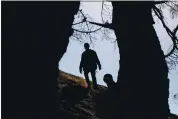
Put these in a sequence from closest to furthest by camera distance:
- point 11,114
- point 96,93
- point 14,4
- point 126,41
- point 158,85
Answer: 1. point 11,114
2. point 14,4
3. point 158,85
4. point 126,41
5. point 96,93

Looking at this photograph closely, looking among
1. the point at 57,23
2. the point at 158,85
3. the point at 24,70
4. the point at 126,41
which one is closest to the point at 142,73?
the point at 158,85

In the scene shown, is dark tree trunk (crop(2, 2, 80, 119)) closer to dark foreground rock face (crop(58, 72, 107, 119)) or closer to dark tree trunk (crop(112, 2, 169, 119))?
dark tree trunk (crop(112, 2, 169, 119))

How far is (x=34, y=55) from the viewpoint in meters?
6.34

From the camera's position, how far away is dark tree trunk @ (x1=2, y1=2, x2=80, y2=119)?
19.3 feet

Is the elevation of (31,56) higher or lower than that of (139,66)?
lower

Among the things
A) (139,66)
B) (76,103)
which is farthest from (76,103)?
(139,66)

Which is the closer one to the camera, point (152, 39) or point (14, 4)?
point (14, 4)

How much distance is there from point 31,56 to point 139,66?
2351 mm

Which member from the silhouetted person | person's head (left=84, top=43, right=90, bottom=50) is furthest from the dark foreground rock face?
person's head (left=84, top=43, right=90, bottom=50)

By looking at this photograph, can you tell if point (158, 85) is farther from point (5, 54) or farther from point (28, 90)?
point (5, 54)

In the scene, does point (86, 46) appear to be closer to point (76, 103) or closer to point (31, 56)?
point (76, 103)

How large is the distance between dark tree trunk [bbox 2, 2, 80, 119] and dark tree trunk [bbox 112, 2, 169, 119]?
1.42 metres

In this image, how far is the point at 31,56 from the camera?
630cm

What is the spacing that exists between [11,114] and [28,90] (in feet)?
1.84
